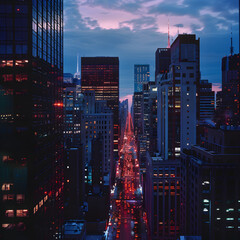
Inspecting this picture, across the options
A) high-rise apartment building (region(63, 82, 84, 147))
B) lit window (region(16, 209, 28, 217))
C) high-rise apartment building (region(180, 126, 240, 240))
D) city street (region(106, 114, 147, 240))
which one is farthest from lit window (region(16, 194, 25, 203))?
high-rise apartment building (region(63, 82, 84, 147))

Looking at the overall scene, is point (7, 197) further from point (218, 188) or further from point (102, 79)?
point (102, 79)

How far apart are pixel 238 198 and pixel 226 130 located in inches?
358

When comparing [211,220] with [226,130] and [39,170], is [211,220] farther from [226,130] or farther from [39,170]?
[39,170]

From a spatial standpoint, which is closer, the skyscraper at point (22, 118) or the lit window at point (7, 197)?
the skyscraper at point (22, 118)

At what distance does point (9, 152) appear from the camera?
79.0 ft

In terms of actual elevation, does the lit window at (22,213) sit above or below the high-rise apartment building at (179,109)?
below

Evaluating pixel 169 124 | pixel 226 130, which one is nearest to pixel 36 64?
pixel 226 130

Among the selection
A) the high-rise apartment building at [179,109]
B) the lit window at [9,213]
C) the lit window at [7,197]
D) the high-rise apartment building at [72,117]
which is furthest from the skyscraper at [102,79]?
the lit window at [9,213]

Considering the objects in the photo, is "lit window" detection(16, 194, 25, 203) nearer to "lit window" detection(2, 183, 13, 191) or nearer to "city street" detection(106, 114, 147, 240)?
"lit window" detection(2, 183, 13, 191)

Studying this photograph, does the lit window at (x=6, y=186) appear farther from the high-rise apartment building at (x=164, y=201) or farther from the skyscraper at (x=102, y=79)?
the skyscraper at (x=102, y=79)

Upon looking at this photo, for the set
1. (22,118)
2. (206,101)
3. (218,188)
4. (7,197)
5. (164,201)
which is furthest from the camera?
(206,101)

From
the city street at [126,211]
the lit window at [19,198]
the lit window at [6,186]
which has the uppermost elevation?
the lit window at [6,186]

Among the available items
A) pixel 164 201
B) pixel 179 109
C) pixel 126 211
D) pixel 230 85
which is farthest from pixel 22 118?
pixel 230 85

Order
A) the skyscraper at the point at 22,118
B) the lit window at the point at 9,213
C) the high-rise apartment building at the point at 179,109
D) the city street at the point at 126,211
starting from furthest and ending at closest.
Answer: the high-rise apartment building at the point at 179,109
the city street at the point at 126,211
the lit window at the point at 9,213
the skyscraper at the point at 22,118
